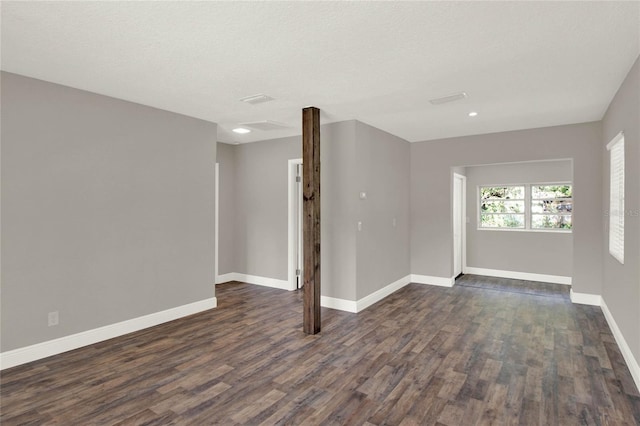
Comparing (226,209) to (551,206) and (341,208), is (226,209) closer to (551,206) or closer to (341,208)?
(341,208)

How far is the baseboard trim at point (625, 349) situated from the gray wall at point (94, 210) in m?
4.56

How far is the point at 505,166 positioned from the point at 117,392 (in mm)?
7054

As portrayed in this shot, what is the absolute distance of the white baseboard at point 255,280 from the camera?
5977mm

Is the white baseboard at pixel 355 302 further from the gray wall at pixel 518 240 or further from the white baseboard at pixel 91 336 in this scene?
the gray wall at pixel 518 240

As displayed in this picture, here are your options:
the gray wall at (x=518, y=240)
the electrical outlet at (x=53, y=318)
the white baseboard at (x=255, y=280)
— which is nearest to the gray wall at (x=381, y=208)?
the white baseboard at (x=255, y=280)

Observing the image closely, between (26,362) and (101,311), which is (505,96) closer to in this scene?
(101,311)

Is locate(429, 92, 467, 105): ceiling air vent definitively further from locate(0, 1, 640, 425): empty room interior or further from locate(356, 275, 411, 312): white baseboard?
locate(356, 275, 411, 312): white baseboard

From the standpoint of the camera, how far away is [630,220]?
10.0 feet

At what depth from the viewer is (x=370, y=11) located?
6.89 ft

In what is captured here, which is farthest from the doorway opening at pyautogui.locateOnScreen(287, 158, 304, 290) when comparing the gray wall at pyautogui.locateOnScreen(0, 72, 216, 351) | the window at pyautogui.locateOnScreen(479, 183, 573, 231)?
the window at pyautogui.locateOnScreen(479, 183, 573, 231)

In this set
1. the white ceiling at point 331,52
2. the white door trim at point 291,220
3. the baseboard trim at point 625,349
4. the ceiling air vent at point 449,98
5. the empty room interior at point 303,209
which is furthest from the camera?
the white door trim at point 291,220

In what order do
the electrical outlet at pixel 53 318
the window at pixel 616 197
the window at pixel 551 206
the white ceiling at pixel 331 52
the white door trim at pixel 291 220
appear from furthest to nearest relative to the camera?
the window at pixel 551 206 < the white door trim at pixel 291 220 < the window at pixel 616 197 < the electrical outlet at pixel 53 318 < the white ceiling at pixel 331 52

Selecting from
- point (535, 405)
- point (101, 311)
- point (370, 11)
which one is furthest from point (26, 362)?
point (535, 405)

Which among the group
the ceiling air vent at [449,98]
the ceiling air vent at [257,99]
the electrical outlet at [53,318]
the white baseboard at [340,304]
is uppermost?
the ceiling air vent at [257,99]
